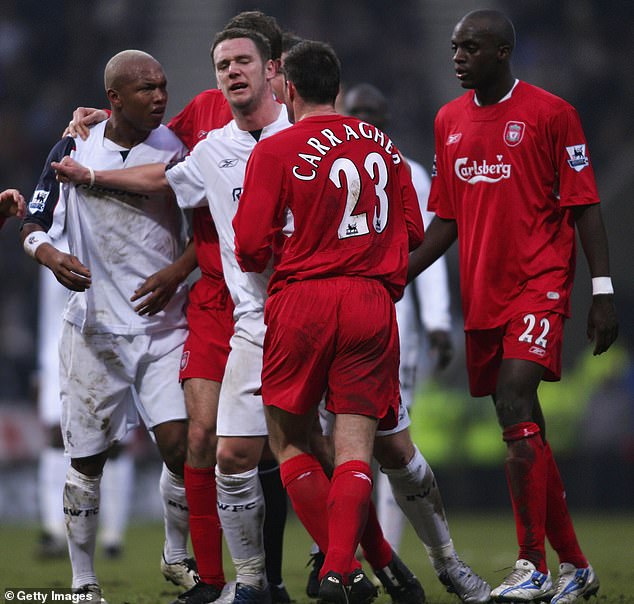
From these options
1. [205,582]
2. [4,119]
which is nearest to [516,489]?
[205,582]

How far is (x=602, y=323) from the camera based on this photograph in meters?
5.40

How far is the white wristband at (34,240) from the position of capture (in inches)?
215

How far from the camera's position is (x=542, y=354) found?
5.43 metres

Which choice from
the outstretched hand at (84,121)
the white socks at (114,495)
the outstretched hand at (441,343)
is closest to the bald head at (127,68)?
the outstretched hand at (84,121)

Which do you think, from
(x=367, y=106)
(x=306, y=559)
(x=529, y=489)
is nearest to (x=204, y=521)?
(x=529, y=489)

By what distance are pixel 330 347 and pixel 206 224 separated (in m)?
1.16

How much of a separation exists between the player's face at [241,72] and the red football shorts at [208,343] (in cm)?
93

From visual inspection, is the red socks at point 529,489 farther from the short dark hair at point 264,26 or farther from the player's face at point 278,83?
the short dark hair at point 264,26

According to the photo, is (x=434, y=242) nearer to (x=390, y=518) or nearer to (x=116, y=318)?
(x=116, y=318)

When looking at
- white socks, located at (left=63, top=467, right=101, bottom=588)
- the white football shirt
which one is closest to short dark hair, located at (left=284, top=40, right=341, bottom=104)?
the white football shirt

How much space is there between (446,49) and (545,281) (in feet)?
39.9

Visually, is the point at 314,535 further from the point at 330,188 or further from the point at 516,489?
the point at 330,188

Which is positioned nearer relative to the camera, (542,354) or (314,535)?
(314,535)

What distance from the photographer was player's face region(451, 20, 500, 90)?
563cm
